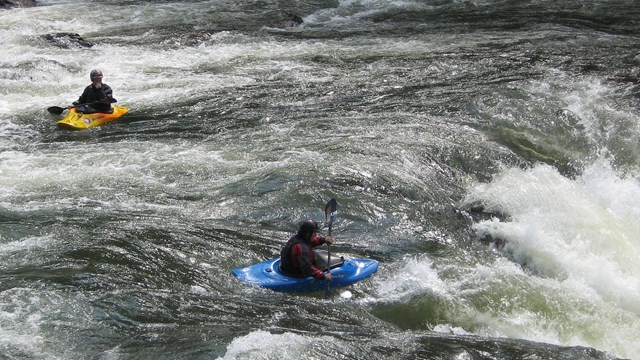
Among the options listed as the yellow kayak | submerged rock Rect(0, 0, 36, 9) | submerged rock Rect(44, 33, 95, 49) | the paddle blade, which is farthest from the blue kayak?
submerged rock Rect(0, 0, 36, 9)

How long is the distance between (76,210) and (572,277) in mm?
5128

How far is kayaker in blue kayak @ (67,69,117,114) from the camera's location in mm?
10938

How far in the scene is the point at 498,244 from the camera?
26.7ft

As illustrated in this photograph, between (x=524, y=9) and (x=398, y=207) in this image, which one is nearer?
(x=398, y=207)

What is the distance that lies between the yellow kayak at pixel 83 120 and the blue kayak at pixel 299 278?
4.83 metres

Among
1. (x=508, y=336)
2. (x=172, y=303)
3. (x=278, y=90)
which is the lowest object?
(x=508, y=336)

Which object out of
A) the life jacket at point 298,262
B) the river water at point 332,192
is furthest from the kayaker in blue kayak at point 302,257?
the river water at point 332,192

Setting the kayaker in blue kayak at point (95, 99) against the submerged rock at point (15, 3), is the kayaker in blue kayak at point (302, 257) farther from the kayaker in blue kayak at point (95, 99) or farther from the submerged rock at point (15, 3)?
the submerged rock at point (15, 3)

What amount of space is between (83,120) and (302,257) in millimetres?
5297

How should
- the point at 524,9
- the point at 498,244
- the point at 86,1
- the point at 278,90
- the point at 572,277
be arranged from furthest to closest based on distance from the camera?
the point at 86,1 < the point at 524,9 < the point at 278,90 < the point at 498,244 < the point at 572,277

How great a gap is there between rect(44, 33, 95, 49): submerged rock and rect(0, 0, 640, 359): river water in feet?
0.81

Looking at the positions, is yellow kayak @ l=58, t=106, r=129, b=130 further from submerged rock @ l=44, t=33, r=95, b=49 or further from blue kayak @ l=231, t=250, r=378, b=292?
blue kayak @ l=231, t=250, r=378, b=292

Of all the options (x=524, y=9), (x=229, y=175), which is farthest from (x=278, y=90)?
(x=524, y=9)

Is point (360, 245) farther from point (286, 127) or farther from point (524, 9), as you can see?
point (524, 9)
